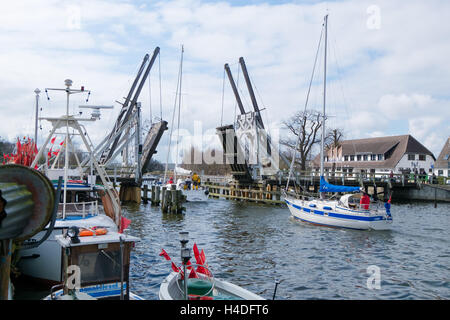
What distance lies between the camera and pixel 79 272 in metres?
8.23

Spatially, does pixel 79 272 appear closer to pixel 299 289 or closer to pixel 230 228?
pixel 299 289

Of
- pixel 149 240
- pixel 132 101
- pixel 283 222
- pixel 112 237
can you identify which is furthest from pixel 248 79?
pixel 112 237

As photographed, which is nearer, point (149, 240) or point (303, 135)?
point (149, 240)

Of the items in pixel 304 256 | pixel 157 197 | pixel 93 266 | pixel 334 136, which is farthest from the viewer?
pixel 334 136

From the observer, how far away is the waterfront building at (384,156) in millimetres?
69000

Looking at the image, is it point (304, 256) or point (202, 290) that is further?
point (304, 256)

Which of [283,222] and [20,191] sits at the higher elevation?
[20,191]

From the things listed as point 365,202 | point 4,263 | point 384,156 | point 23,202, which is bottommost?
point 365,202

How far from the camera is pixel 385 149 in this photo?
71.6 metres

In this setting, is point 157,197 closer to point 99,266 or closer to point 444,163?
point 99,266

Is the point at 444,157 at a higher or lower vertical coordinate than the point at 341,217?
higher

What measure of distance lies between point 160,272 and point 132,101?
93.1ft

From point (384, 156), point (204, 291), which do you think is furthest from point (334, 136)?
point (204, 291)

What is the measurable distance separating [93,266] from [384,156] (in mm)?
70058
